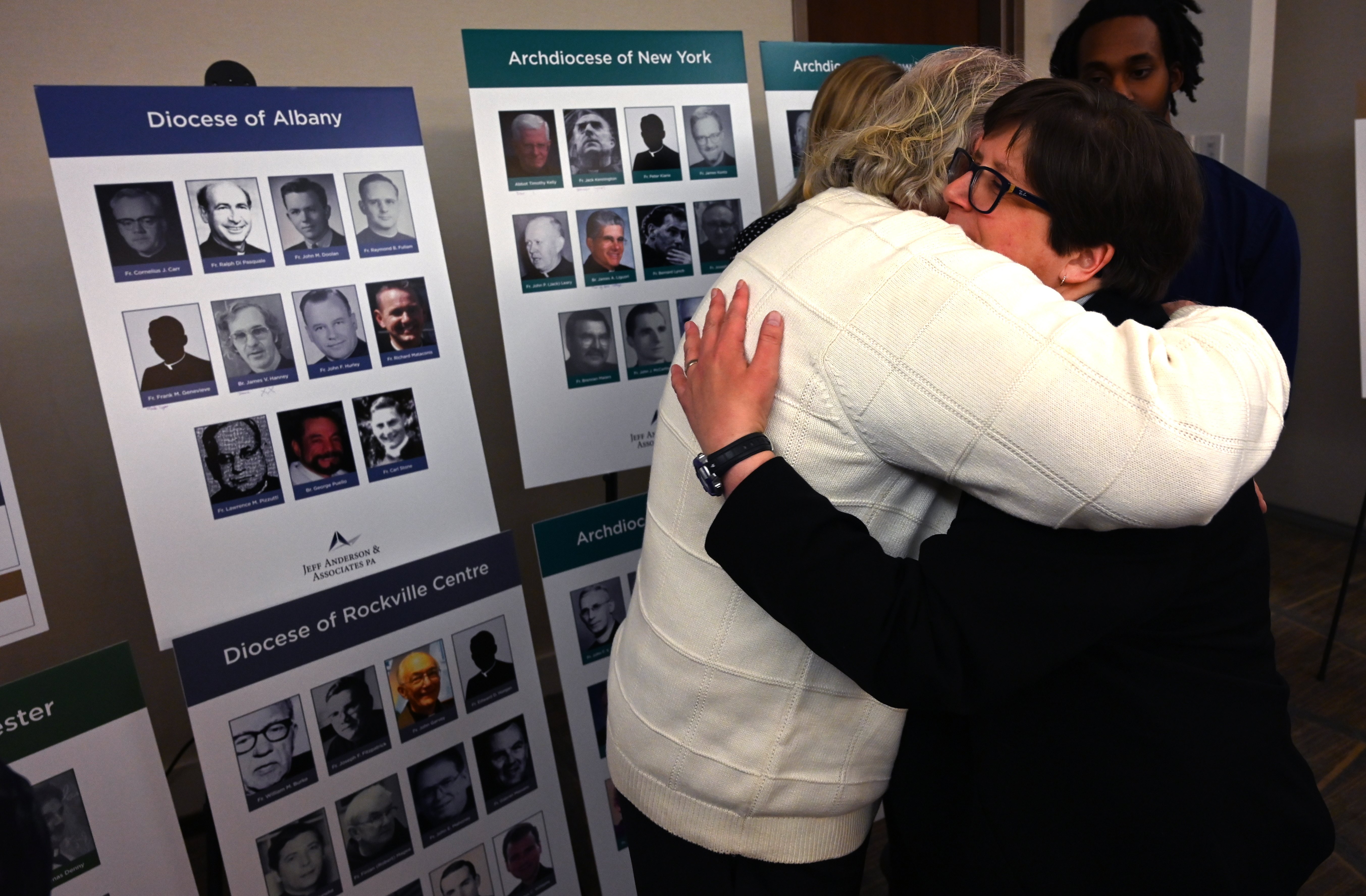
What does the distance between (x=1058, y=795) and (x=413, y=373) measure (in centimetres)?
124

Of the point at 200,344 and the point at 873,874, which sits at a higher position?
the point at 200,344

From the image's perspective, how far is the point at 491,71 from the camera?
169cm

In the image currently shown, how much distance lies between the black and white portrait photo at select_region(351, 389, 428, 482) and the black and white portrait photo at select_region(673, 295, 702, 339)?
634mm

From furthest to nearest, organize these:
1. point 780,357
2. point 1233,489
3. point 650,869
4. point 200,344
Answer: point 200,344 → point 650,869 → point 780,357 → point 1233,489

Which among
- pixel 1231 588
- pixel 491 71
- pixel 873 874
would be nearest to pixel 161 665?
pixel 491 71

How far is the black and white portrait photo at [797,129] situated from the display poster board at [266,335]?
35.1 inches

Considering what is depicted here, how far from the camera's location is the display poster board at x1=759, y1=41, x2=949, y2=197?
201 centimetres

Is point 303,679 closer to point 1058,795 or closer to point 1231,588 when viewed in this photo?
point 1058,795

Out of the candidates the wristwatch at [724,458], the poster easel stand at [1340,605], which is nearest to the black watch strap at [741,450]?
the wristwatch at [724,458]

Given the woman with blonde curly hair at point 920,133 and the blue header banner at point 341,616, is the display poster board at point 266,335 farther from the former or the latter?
the woman with blonde curly hair at point 920,133

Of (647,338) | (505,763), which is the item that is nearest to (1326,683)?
(647,338)

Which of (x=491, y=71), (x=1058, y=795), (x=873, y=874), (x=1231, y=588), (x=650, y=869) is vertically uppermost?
(x=491, y=71)

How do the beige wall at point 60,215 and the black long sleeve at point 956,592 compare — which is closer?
the black long sleeve at point 956,592

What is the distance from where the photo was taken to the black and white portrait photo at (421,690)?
63.4 inches
